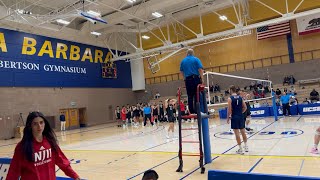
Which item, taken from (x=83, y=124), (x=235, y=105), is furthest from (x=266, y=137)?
(x=83, y=124)

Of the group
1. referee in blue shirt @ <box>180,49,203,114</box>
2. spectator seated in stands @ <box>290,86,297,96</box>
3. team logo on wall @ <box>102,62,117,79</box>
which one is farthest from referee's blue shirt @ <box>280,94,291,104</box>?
team logo on wall @ <box>102,62,117,79</box>

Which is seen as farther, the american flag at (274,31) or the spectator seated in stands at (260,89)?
the american flag at (274,31)

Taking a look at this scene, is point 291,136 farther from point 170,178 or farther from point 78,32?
point 78,32

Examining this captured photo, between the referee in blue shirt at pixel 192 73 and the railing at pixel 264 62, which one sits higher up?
the railing at pixel 264 62

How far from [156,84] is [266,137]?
2247cm

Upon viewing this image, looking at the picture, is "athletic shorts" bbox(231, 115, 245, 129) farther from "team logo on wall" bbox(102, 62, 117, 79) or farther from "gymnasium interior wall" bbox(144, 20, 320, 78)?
"team logo on wall" bbox(102, 62, 117, 79)

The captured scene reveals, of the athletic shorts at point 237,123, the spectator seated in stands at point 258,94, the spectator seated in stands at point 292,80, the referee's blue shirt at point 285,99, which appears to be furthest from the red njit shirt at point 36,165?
the spectator seated in stands at point 292,80

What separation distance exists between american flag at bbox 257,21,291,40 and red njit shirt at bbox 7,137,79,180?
83.4ft

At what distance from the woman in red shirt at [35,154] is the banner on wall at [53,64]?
1920 centimetres

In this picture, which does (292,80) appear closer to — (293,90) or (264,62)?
(293,90)

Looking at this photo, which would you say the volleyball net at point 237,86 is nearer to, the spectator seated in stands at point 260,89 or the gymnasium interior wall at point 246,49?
the spectator seated in stands at point 260,89

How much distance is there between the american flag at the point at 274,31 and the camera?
24.4 metres

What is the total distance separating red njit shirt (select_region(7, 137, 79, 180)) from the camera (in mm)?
2609

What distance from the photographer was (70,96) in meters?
24.3
